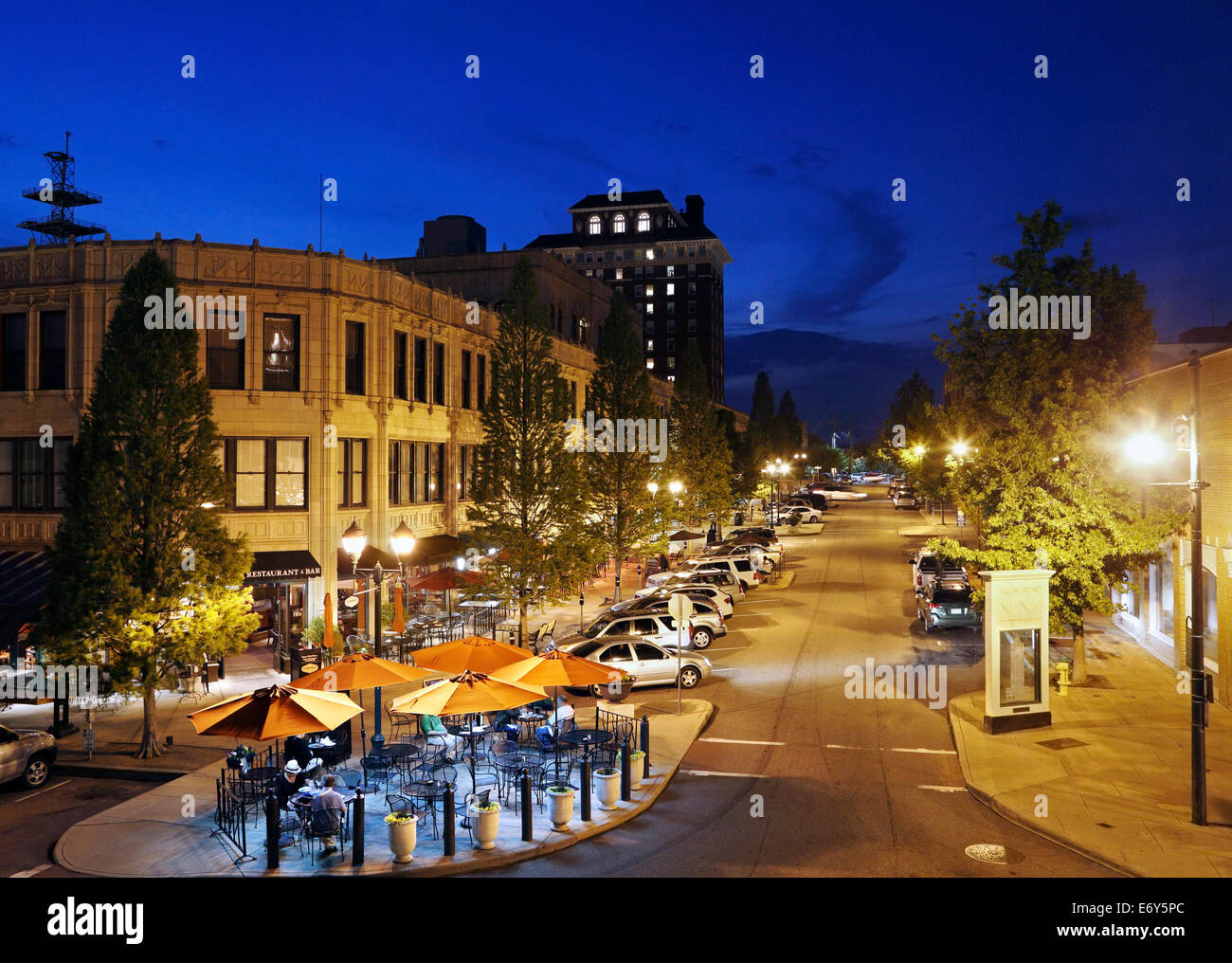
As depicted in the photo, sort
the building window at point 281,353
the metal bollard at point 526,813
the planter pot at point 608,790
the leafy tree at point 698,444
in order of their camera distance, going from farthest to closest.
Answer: the leafy tree at point 698,444 → the building window at point 281,353 → the planter pot at point 608,790 → the metal bollard at point 526,813

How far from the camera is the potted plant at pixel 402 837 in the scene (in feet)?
37.2

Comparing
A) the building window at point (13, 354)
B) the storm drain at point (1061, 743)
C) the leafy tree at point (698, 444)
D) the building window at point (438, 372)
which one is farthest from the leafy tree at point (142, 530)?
the leafy tree at point (698, 444)

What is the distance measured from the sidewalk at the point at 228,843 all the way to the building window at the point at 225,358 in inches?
567

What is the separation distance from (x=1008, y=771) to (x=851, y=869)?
18.2 ft

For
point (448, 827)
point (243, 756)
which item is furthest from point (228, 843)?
point (448, 827)

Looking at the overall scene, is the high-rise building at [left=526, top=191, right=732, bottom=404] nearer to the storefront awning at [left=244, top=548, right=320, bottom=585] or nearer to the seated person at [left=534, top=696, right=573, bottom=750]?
the storefront awning at [left=244, top=548, right=320, bottom=585]

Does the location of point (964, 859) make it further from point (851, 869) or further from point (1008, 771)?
point (1008, 771)

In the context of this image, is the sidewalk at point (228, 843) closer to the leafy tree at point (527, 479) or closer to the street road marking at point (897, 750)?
the street road marking at point (897, 750)

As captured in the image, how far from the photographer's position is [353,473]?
28375 millimetres

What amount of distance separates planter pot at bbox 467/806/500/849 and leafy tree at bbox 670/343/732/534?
121 feet
